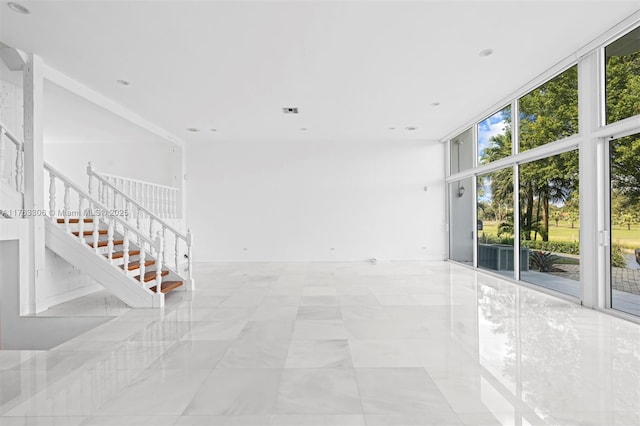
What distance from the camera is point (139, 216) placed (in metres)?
6.59

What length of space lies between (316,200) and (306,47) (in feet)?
17.0

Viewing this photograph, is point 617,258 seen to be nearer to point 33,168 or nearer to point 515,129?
point 515,129

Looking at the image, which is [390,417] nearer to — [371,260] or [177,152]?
[371,260]

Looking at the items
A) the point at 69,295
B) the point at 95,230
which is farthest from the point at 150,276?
the point at 69,295

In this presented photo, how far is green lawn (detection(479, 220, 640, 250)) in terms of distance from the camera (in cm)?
370

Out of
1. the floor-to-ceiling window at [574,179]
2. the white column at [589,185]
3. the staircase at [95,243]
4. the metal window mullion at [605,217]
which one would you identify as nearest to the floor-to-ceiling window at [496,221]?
the floor-to-ceiling window at [574,179]

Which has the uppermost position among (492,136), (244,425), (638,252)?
(492,136)

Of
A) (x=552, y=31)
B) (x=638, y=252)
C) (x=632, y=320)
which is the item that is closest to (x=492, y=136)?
(x=552, y=31)

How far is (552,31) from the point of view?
12.3 feet

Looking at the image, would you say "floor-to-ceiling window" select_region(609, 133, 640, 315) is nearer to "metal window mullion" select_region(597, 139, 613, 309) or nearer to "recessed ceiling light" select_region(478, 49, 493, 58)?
"metal window mullion" select_region(597, 139, 613, 309)

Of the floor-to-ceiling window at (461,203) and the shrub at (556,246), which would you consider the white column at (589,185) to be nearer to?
the shrub at (556,246)

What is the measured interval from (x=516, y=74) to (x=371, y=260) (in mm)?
5414

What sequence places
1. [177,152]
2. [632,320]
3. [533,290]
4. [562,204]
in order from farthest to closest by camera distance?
[177,152]
[533,290]
[562,204]
[632,320]

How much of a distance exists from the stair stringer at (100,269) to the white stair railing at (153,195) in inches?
72.8
